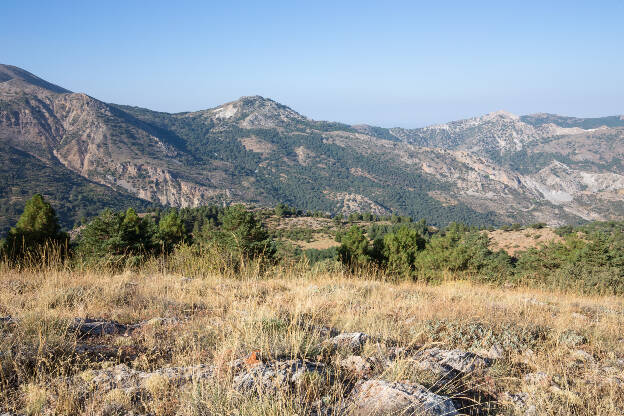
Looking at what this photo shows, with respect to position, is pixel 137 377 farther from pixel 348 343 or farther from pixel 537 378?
pixel 537 378

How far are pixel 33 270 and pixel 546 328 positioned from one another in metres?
9.35

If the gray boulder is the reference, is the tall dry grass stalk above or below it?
below

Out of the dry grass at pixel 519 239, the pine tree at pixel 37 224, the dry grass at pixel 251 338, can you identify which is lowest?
the dry grass at pixel 519 239

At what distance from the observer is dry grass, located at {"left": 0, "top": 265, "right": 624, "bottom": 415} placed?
8.04ft

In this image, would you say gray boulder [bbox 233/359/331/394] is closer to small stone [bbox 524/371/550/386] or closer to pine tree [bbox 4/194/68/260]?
small stone [bbox 524/371/550/386]

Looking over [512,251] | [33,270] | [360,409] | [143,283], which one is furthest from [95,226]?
[512,251]

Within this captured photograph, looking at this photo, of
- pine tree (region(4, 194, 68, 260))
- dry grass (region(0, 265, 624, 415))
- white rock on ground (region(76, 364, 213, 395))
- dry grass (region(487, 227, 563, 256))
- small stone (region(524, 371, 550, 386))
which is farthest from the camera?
dry grass (region(487, 227, 563, 256))

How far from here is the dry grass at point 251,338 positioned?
2.45m

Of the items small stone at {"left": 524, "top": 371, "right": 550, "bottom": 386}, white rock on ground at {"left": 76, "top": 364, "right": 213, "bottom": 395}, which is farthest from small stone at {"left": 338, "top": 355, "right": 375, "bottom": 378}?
small stone at {"left": 524, "top": 371, "right": 550, "bottom": 386}

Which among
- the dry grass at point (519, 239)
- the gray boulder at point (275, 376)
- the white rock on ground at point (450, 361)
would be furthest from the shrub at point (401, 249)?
the gray boulder at point (275, 376)

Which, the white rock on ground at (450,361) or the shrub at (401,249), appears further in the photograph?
the shrub at (401,249)

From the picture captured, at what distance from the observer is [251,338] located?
3268 mm

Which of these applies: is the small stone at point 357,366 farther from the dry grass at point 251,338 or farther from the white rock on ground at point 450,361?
the white rock on ground at point 450,361

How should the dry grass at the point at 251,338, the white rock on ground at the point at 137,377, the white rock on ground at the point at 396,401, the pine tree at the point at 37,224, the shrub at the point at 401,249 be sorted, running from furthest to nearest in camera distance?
the shrub at the point at 401,249, the pine tree at the point at 37,224, the white rock on ground at the point at 137,377, the dry grass at the point at 251,338, the white rock on ground at the point at 396,401
